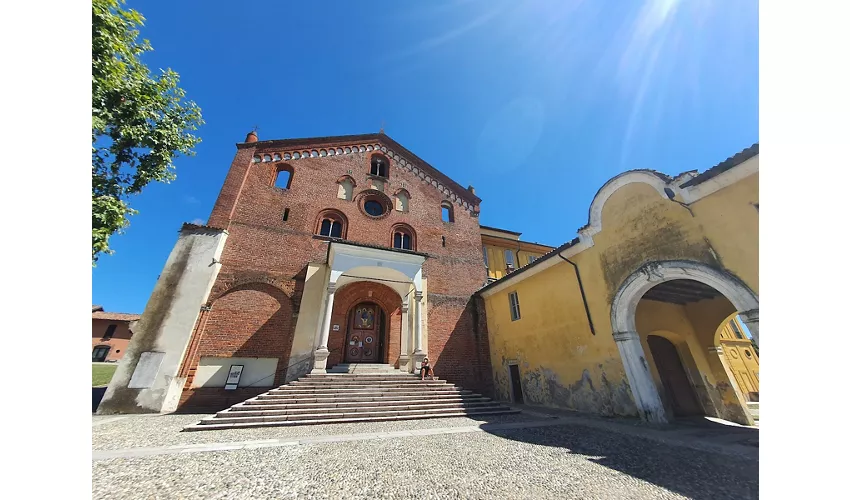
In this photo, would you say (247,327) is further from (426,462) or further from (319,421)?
(426,462)

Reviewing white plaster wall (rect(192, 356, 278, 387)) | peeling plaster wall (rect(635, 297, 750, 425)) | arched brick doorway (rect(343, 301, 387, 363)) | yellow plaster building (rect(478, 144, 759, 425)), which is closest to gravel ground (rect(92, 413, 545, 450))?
white plaster wall (rect(192, 356, 278, 387))

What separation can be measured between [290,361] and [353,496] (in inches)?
344

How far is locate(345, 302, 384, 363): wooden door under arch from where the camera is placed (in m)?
12.3

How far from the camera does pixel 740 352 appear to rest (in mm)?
13961

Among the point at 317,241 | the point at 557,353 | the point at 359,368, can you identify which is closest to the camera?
the point at 557,353

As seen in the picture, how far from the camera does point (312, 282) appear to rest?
1198 cm

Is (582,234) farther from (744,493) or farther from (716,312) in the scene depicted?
(744,493)

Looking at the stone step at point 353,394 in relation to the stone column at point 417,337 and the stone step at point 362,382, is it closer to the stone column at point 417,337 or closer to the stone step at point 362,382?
the stone step at point 362,382

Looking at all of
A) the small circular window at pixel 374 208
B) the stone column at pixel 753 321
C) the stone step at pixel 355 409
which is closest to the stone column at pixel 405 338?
the stone step at pixel 355 409

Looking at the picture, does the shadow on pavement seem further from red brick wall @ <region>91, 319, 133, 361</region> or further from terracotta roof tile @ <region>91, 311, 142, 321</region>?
terracotta roof tile @ <region>91, 311, 142, 321</region>

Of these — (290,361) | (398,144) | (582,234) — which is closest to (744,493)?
(582,234)

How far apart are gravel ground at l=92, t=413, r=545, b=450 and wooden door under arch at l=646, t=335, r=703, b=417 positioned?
4.46m

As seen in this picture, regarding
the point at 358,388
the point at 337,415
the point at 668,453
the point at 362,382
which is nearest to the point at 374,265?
the point at 362,382

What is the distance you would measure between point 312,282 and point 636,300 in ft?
36.7
